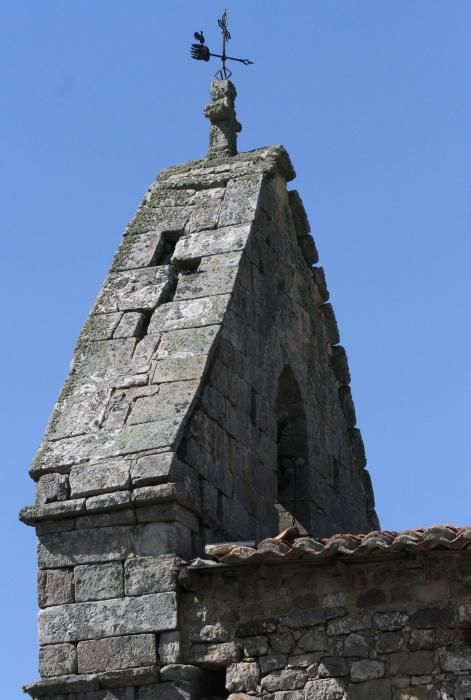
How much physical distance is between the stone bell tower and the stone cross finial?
0.06 feet

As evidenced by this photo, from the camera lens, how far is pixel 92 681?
9312 mm

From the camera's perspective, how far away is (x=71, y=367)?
34.8 ft

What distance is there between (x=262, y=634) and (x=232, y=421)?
1698 mm

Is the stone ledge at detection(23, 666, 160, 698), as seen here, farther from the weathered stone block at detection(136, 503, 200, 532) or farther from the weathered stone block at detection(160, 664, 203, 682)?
the weathered stone block at detection(136, 503, 200, 532)

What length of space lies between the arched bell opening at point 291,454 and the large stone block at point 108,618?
8.33 ft

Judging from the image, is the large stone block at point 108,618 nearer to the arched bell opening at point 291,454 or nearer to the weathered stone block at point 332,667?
the weathered stone block at point 332,667

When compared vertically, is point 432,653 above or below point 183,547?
below

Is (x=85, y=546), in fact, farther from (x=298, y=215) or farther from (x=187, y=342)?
(x=298, y=215)

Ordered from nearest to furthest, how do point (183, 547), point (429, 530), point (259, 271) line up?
point (429, 530)
point (183, 547)
point (259, 271)

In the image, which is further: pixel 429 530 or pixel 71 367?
pixel 71 367

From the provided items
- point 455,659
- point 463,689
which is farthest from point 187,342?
point 463,689

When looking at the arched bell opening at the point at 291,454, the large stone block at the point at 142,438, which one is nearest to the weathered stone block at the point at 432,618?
the large stone block at the point at 142,438

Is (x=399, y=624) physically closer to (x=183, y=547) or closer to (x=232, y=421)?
(x=183, y=547)

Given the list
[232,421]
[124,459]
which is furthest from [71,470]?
[232,421]
